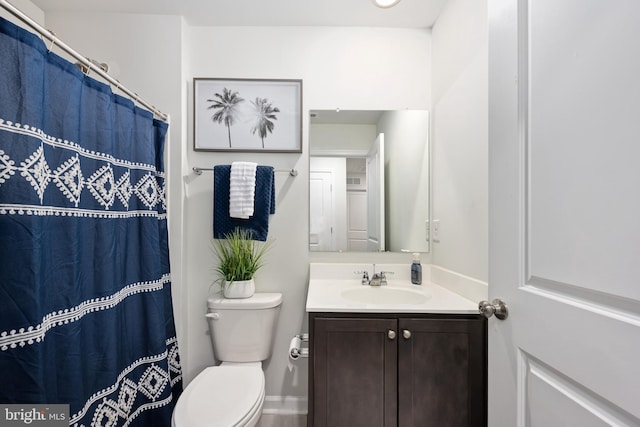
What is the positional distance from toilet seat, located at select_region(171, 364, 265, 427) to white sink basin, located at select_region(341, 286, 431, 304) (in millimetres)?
611

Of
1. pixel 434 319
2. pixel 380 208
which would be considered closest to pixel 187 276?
pixel 380 208

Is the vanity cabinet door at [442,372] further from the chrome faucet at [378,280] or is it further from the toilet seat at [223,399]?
the toilet seat at [223,399]

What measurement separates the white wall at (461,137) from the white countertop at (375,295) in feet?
0.54

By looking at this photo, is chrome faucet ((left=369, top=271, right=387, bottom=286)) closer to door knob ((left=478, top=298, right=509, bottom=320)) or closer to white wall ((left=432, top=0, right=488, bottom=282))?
white wall ((left=432, top=0, right=488, bottom=282))

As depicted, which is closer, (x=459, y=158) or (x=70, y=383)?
(x=70, y=383)

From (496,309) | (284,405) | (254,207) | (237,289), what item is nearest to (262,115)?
(254,207)

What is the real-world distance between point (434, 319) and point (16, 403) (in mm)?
1395

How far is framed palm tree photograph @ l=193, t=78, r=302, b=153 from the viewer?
5.74 ft

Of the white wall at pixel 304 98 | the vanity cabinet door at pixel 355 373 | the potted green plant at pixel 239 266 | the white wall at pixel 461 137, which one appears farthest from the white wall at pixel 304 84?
the vanity cabinet door at pixel 355 373

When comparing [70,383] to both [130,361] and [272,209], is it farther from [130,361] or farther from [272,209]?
[272,209]

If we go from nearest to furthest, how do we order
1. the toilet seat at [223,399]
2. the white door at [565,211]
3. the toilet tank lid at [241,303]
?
the white door at [565,211] < the toilet seat at [223,399] < the toilet tank lid at [241,303]

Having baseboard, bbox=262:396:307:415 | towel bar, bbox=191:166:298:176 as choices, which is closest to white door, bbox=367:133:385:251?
towel bar, bbox=191:166:298:176

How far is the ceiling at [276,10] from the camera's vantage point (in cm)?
158

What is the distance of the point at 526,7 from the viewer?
728 mm
